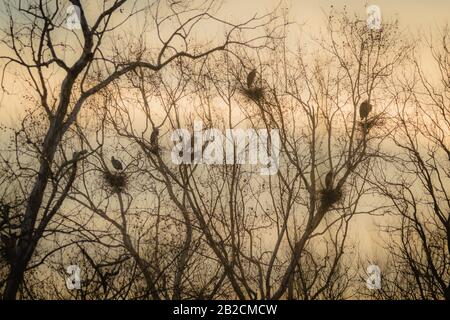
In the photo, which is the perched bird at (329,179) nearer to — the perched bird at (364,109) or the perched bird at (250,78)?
the perched bird at (364,109)

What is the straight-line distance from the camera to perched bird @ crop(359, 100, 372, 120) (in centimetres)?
1260

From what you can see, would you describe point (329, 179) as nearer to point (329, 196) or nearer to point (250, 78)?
point (329, 196)

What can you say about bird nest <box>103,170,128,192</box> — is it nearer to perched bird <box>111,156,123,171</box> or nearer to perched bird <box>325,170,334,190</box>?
perched bird <box>111,156,123,171</box>

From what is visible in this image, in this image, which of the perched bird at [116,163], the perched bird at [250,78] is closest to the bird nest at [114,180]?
the perched bird at [116,163]

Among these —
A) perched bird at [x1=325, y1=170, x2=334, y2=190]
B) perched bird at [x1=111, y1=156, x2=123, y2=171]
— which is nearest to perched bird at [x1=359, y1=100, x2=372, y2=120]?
perched bird at [x1=325, y1=170, x2=334, y2=190]

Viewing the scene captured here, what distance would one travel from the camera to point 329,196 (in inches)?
483

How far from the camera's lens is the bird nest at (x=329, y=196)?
1225 cm

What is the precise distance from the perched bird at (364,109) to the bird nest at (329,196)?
1645 millimetres

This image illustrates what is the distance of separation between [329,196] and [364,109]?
1950 mm

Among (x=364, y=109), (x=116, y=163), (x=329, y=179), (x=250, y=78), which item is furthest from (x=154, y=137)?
(x=364, y=109)

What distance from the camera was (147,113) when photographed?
12461mm
